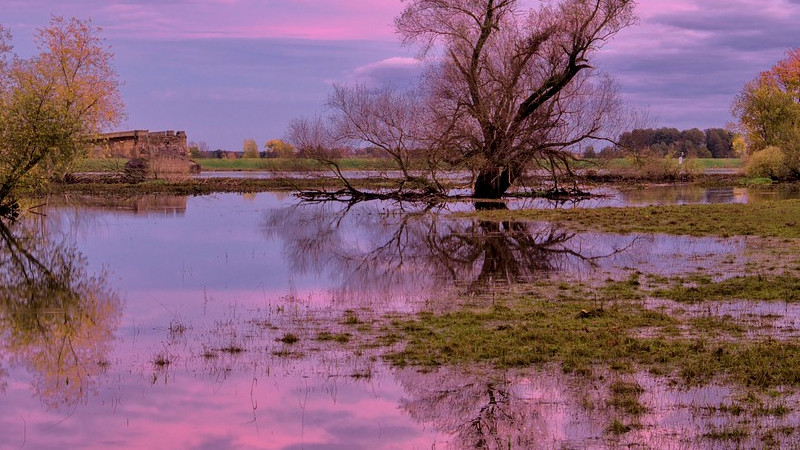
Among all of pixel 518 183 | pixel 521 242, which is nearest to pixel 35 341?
pixel 521 242

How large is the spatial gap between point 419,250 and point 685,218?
9.96 m

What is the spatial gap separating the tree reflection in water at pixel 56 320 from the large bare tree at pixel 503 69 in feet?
63.6

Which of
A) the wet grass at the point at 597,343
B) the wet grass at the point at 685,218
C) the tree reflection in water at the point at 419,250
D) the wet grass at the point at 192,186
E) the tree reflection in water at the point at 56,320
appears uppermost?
the wet grass at the point at 192,186

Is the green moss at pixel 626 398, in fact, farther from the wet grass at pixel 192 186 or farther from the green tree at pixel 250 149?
the green tree at pixel 250 149

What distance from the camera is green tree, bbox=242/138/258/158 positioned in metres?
135

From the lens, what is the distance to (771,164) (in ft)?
181

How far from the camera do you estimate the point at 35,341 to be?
420 inches

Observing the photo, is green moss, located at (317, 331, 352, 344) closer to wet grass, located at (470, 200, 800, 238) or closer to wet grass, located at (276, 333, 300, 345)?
wet grass, located at (276, 333, 300, 345)

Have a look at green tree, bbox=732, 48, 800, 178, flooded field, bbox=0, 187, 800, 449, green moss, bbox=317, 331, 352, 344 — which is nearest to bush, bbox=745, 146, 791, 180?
green tree, bbox=732, 48, 800, 178

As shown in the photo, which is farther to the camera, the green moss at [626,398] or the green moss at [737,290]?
the green moss at [737,290]

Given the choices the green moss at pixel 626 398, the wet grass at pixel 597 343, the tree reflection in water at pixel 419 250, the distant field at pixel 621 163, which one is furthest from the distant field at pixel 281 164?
the green moss at pixel 626 398

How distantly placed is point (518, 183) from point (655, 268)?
25.3m

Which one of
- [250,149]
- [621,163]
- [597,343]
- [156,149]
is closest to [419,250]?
[597,343]

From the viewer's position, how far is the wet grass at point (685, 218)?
22094 mm
